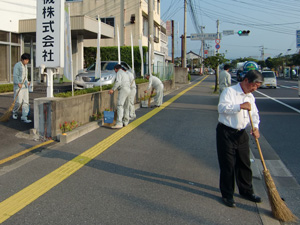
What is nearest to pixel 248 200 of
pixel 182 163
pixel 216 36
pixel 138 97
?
pixel 182 163

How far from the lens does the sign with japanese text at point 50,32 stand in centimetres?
773

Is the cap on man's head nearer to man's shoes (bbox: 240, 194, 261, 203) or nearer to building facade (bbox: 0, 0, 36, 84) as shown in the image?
man's shoes (bbox: 240, 194, 261, 203)

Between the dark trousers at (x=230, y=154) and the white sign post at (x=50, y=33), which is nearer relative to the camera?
the dark trousers at (x=230, y=154)

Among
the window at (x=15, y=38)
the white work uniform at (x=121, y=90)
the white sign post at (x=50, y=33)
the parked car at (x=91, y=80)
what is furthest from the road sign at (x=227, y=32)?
the white sign post at (x=50, y=33)

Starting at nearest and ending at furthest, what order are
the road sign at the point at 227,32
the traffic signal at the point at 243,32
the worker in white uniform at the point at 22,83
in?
the worker in white uniform at the point at 22,83
the traffic signal at the point at 243,32
the road sign at the point at 227,32

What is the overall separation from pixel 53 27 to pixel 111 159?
3871 mm

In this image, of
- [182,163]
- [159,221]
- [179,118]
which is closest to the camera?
[159,221]

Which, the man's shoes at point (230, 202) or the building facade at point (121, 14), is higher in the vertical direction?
the building facade at point (121, 14)

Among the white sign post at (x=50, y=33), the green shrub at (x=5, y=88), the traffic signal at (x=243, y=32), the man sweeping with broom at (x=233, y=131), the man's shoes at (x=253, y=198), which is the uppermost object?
the traffic signal at (x=243, y=32)

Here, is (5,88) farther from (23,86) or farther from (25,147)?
(25,147)

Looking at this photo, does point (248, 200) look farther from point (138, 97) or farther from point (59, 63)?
point (138, 97)

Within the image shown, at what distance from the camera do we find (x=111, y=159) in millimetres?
5906

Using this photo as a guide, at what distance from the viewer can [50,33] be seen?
7805mm

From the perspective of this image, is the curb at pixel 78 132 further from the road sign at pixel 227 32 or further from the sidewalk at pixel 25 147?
the road sign at pixel 227 32
